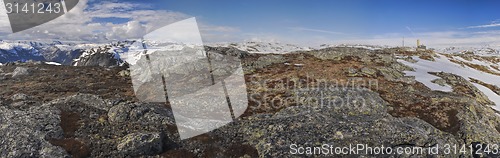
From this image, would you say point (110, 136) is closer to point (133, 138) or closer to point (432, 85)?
point (133, 138)

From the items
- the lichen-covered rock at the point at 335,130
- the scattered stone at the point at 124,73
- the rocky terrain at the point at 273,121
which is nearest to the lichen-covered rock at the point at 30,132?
the rocky terrain at the point at 273,121

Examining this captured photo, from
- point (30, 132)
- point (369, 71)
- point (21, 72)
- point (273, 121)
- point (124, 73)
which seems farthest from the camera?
point (21, 72)

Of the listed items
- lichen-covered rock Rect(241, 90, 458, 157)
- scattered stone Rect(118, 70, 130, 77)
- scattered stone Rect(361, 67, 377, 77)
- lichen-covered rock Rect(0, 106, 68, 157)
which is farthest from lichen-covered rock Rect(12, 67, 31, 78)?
scattered stone Rect(361, 67, 377, 77)

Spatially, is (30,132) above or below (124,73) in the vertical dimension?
below

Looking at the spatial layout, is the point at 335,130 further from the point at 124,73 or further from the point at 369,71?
the point at 124,73

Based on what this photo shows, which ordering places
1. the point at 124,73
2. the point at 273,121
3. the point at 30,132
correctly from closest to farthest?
1. the point at 30,132
2. the point at 273,121
3. the point at 124,73

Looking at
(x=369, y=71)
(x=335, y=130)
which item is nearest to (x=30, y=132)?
(x=335, y=130)

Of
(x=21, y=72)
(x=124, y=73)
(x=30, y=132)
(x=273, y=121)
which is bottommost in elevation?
(x=273, y=121)

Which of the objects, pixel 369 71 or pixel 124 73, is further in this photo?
pixel 124 73

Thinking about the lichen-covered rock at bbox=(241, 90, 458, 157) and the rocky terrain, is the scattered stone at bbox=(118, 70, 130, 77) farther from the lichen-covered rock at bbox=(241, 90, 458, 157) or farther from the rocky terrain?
the lichen-covered rock at bbox=(241, 90, 458, 157)
